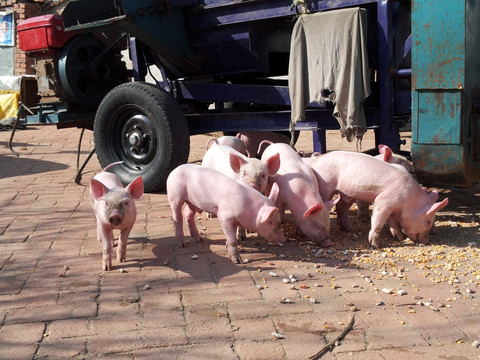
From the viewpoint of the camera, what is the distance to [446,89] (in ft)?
15.4

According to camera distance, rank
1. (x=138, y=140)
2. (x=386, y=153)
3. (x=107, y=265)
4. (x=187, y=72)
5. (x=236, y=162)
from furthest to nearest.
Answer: (x=187, y=72), (x=138, y=140), (x=386, y=153), (x=236, y=162), (x=107, y=265)

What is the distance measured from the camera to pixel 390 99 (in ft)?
17.5

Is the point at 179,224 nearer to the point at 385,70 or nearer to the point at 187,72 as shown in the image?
the point at 385,70

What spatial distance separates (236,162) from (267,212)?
2.66 feet

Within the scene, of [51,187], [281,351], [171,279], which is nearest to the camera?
[281,351]

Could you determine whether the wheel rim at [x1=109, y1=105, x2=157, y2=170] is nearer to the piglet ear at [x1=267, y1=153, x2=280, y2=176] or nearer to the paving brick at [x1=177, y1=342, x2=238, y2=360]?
the piglet ear at [x1=267, y1=153, x2=280, y2=176]

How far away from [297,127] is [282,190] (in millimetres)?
1340

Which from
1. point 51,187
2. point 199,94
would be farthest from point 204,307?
point 51,187

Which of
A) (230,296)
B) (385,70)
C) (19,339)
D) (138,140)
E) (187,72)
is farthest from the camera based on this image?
(187,72)

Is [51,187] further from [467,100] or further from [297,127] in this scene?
[467,100]

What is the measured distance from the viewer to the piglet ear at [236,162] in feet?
15.9

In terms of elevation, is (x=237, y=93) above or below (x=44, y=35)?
below

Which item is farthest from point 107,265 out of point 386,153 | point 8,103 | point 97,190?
point 8,103

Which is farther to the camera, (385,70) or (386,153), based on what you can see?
(385,70)
